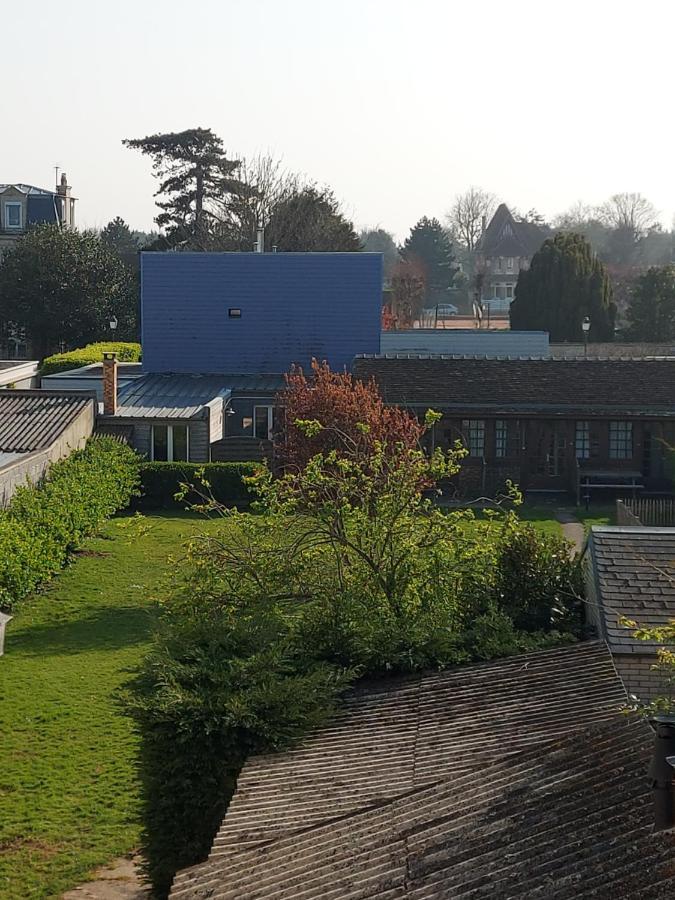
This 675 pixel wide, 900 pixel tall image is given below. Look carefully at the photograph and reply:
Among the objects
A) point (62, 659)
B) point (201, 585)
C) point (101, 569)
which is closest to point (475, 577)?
point (201, 585)

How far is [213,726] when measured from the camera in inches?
473

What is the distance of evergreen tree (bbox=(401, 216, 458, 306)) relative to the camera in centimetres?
11400

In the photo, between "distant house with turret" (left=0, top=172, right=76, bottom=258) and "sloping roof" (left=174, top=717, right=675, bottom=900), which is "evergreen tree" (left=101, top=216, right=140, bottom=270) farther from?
"sloping roof" (left=174, top=717, right=675, bottom=900)

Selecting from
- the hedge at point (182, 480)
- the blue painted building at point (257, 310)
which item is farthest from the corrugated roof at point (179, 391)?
the hedge at point (182, 480)

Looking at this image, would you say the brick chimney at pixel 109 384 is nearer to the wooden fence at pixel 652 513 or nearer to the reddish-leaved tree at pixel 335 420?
the reddish-leaved tree at pixel 335 420

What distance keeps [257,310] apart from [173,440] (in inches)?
355

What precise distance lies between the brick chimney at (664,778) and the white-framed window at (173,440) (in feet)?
99.1

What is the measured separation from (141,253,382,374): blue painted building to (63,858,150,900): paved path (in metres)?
32.3

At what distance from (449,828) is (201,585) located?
744 centimetres

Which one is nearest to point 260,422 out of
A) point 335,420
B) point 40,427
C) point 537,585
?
point 40,427

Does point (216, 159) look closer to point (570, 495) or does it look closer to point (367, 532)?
point (570, 495)

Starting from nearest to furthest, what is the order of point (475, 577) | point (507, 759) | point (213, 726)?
point (507, 759)
point (213, 726)
point (475, 577)

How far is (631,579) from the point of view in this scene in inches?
587

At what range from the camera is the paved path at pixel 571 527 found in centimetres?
3119
